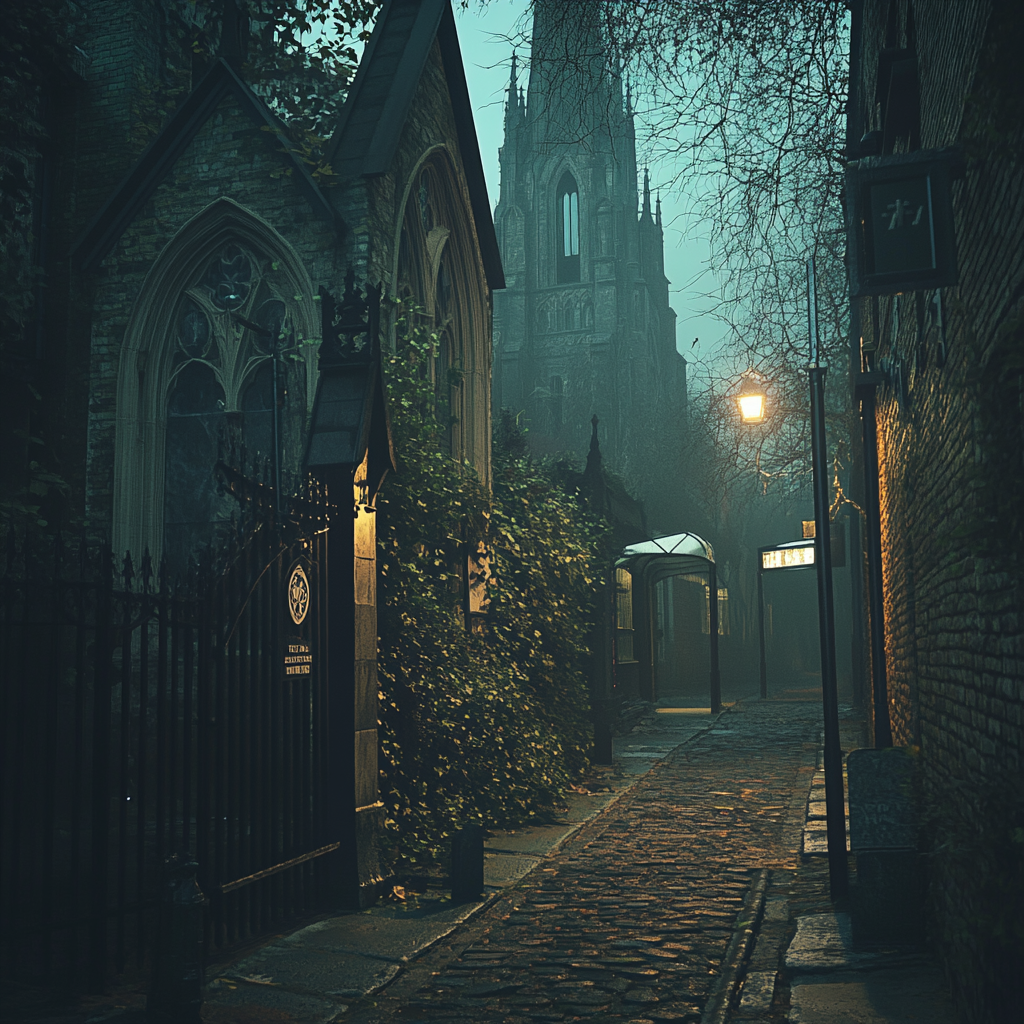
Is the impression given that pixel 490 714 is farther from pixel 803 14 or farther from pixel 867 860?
pixel 803 14

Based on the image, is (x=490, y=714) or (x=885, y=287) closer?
(x=885, y=287)

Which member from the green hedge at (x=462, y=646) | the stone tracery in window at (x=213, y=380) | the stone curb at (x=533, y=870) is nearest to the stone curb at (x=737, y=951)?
the stone curb at (x=533, y=870)

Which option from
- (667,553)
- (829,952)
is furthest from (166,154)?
(667,553)

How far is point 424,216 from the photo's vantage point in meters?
13.1

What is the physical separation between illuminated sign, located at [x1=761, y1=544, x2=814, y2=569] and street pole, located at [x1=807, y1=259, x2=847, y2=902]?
15041 millimetres

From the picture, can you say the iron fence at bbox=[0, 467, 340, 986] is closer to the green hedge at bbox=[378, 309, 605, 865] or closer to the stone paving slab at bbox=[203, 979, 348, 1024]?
the stone paving slab at bbox=[203, 979, 348, 1024]

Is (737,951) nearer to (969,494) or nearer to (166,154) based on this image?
(969,494)

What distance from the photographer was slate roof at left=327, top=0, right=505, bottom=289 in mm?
11266

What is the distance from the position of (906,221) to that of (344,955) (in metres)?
4.50

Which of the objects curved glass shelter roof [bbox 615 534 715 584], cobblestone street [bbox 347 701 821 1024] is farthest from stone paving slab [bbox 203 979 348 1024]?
curved glass shelter roof [bbox 615 534 715 584]

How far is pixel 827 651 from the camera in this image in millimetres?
6984

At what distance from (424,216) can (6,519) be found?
240 inches

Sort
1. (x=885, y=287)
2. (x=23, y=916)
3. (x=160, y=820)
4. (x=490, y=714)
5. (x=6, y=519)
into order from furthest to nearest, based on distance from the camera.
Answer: (x=6, y=519)
(x=490, y=714)
(x=23, y=916)
(x=160, y=820)
(x=885, y=287)

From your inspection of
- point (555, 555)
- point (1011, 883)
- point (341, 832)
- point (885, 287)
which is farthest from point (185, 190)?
point (1011, 883)
